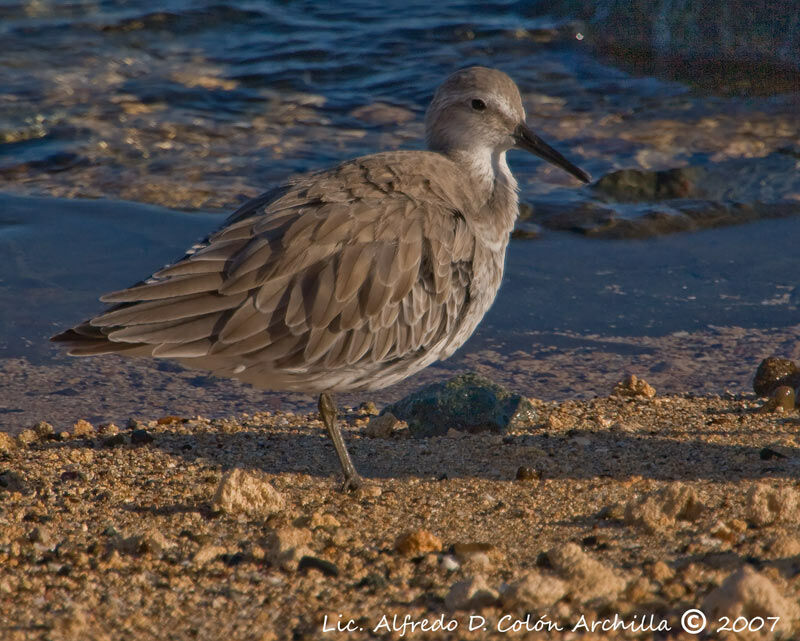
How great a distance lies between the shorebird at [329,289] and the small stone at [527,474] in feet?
2.17

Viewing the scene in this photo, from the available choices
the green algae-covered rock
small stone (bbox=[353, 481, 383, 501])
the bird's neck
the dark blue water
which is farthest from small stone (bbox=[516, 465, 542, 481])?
the dark blue water

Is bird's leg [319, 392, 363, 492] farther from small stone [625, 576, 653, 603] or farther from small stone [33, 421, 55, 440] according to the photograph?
small stone [625, 576, 653, 603]

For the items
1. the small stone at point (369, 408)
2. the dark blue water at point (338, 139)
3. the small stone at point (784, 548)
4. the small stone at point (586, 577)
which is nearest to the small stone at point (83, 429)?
the dark blue water at point (338, 139)

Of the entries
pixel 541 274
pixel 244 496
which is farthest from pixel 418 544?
pixel 541 274

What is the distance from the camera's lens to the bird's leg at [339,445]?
15.8 feet

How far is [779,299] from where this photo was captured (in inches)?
282

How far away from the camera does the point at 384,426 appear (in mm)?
5566

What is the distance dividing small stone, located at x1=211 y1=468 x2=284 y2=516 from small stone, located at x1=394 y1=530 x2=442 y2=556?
660 millimetres

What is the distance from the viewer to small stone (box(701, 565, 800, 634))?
3131 mm

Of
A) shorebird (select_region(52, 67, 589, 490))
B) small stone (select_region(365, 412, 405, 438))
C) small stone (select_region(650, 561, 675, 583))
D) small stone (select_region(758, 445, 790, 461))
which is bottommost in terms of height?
small stone (select_region(365, 412, 405, 438))

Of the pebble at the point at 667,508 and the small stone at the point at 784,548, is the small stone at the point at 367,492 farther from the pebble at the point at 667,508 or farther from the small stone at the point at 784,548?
the small stone at the point at 784,548

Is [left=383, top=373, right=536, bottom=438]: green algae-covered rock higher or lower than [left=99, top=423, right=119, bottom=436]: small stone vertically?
higher

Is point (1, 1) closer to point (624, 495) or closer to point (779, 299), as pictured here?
point (779, 299)

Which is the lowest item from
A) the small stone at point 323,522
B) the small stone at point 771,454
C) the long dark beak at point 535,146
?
the small stone at point 771,454
